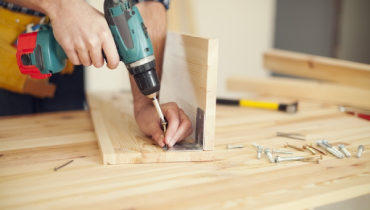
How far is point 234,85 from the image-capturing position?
175 centimetres

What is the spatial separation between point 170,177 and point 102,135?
32 cm

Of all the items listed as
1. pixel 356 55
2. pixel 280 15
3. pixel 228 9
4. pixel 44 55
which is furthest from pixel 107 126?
pixel 280 15

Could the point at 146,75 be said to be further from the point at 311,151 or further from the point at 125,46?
the point at 311,151

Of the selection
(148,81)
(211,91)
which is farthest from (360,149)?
(148,81)

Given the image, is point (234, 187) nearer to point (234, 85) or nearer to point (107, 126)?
point (107, 126)

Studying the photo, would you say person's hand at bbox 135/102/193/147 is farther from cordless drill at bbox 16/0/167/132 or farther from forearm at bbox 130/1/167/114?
forearm at bbox 130/1/167/114

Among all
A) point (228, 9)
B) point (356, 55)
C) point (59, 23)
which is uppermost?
point (228, 9)

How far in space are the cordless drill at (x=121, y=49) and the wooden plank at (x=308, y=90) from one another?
933 mm

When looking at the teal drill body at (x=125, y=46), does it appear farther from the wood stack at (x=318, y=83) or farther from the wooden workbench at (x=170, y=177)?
the wood stack at (x=318, y=83)

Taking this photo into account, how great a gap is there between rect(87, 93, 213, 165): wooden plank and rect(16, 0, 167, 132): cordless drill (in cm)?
10

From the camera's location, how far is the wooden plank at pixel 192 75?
802 millimetres

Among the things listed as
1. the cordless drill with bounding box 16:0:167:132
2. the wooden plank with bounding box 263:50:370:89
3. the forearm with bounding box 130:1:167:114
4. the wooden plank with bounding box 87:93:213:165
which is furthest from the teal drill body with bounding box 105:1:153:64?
the wooden plank with bounding box 263:50:370:89

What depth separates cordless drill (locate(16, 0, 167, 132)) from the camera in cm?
81

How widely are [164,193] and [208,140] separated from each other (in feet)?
0.78
